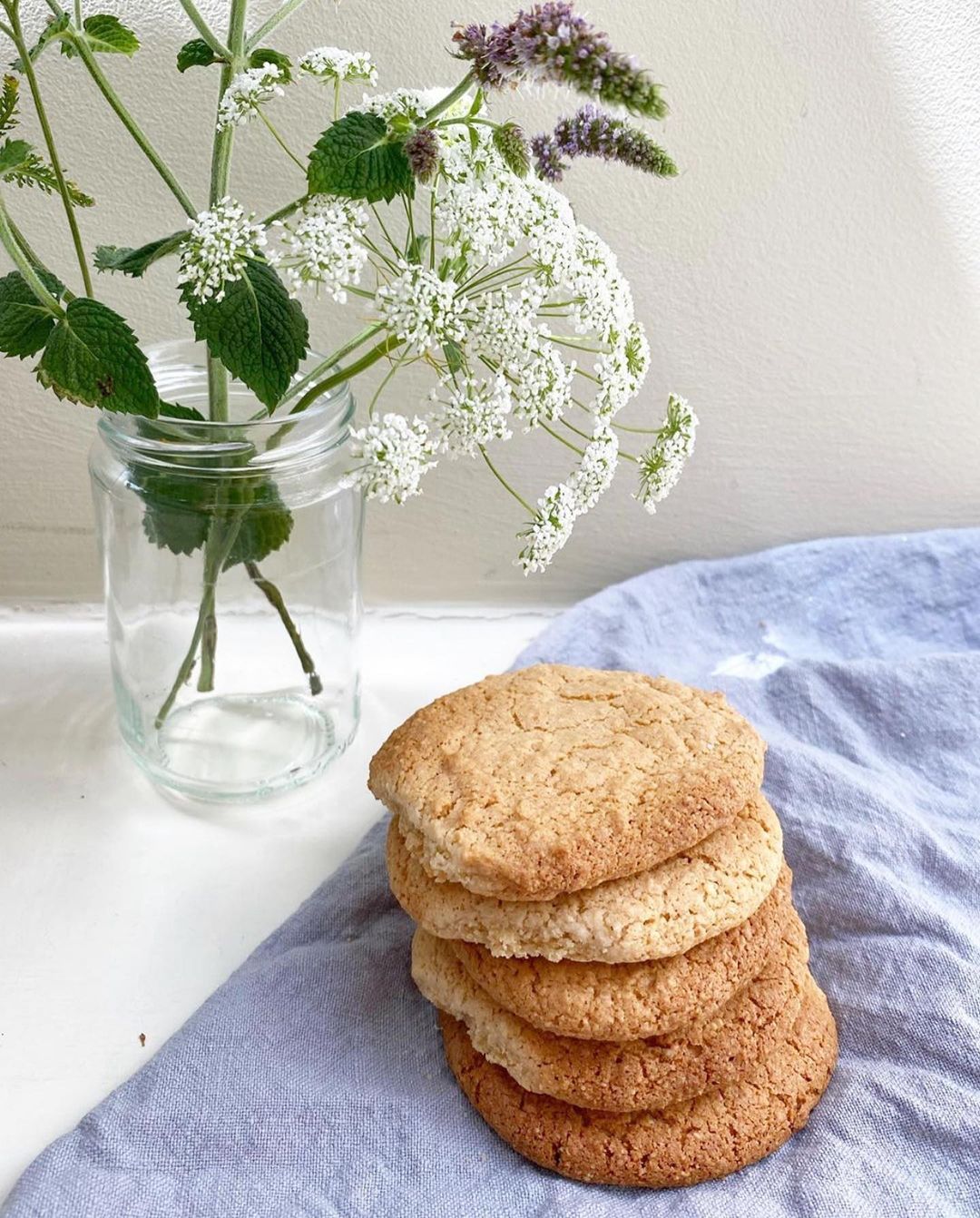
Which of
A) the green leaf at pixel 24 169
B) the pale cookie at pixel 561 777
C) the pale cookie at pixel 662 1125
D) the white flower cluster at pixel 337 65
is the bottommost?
the pale cookie at pixel 662 1125

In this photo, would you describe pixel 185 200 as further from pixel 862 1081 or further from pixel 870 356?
pixel 870 356

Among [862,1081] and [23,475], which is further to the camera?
[23,475]

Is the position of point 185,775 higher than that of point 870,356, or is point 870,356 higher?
point 870,356

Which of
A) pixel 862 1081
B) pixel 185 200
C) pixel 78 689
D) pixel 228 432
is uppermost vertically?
pixel 185 200

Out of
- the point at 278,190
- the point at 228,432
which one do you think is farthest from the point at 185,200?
the point at 278,190

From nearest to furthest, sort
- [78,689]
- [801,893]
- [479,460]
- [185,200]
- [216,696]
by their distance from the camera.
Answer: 1. [185,200]
2. [801,893]
3. [216,696]
4. [78,689]
5. [479,460]

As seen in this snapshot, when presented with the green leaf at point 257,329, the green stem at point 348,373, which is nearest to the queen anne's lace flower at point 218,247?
the green leaf at point 257,329

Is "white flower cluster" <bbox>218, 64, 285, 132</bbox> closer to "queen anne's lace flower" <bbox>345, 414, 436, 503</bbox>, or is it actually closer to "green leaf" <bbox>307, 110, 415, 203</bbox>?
"green leaf" <bbox>307, 110, 415, 203</bbox>

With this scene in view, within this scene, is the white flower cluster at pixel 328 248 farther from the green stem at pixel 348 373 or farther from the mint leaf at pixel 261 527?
the mint leaf at pixel 261 527
